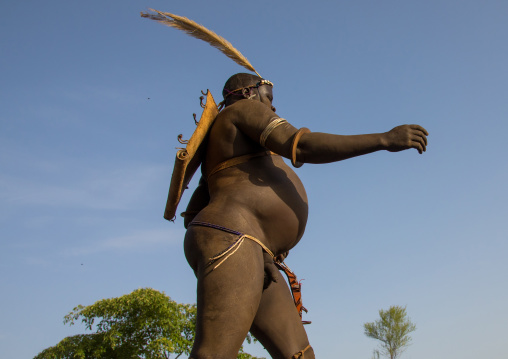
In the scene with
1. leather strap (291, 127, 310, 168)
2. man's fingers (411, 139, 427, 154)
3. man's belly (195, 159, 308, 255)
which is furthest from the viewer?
man's belly (195, 159, 308, 255)

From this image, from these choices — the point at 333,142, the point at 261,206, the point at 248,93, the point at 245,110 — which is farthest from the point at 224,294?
the point at 248,93

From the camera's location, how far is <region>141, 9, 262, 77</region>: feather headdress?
4.09 meters

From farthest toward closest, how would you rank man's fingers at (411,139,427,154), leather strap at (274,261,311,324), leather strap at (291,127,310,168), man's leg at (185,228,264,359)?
leather strap at (274,261,311,324) → leather strap at (291,127,310,168) → man's fingers at (411,139,427,154) → man's leg at (185,228,264,359)

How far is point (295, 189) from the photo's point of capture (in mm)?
3537

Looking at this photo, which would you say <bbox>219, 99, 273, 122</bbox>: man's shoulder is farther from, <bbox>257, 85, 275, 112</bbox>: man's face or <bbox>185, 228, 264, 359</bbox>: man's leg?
<bbox>185, 228, 264, 359</bbox>: man's leg

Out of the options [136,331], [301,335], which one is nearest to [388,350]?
[136,331]

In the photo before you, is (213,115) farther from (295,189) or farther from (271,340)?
(271,340)

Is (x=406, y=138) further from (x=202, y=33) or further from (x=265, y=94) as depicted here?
(x=202, y=33)

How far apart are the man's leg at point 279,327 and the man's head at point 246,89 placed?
1302mm

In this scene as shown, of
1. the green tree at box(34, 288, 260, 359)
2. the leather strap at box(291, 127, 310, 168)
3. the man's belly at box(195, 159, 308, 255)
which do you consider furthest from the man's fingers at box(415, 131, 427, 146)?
the green tree at box(34, 288, 260, 359)

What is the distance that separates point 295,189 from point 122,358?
73.2 ft

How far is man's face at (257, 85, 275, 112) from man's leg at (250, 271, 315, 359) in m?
1.26

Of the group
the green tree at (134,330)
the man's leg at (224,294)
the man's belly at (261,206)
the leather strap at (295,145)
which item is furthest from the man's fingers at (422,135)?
the green tree at (134,330)

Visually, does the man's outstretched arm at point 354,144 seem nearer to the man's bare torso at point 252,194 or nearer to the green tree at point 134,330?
the man's bare torso at point 252,194
